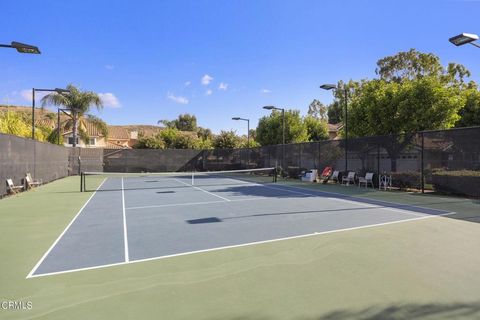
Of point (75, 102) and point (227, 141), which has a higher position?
point (75, 102)

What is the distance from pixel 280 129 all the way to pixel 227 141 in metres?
8.66

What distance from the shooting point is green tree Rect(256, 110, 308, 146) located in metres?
36.1

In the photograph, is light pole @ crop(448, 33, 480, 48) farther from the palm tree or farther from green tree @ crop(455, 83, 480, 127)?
the palm tree

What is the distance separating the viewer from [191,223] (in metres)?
9.02

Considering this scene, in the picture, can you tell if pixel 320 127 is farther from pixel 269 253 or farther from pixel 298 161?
pixel 269 253

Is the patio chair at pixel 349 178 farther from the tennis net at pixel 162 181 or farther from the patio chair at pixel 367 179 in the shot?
the tennis net at pixel 162 181

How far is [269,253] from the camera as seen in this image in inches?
245

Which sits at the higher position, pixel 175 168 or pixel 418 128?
pixel 418 128

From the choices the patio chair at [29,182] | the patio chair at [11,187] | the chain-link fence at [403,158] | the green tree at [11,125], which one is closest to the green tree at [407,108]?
the chain-link fence at [403,158]

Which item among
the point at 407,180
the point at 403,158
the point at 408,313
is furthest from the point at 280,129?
the point at 408,313

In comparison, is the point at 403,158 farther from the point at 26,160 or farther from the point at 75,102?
the point at 75,102

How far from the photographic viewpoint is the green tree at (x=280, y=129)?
36062 mm

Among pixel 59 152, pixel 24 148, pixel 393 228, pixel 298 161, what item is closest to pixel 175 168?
pixel 59 152

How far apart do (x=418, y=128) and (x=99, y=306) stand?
18.0m
